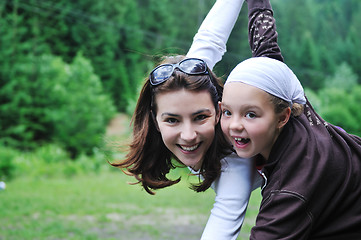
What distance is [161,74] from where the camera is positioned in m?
2.74

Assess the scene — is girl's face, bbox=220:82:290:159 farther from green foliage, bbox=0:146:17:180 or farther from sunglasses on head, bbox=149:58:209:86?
green foliage, bbox=0:146:17:180

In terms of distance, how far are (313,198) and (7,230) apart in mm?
7305

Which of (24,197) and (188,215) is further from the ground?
(24,197)

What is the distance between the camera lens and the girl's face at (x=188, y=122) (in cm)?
257

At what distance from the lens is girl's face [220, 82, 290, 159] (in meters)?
2.21

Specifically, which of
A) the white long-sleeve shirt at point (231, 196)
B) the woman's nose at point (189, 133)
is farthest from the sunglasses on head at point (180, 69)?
the white long-sleeve shirt at point (231, 196)

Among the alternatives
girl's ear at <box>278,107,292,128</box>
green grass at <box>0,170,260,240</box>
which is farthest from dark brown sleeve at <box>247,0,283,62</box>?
green grass at <box>0,170,260,240</box>

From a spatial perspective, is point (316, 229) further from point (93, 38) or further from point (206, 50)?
point (93, 38)

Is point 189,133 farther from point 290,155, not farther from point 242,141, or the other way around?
point 290,155

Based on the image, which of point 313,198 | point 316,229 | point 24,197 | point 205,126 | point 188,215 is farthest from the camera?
point 24,197

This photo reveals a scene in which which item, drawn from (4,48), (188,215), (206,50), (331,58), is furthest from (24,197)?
(331,58)

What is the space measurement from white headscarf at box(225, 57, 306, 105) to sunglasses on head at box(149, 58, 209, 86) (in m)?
0.42

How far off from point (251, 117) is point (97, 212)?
8595 mm

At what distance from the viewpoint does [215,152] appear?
271 cm
